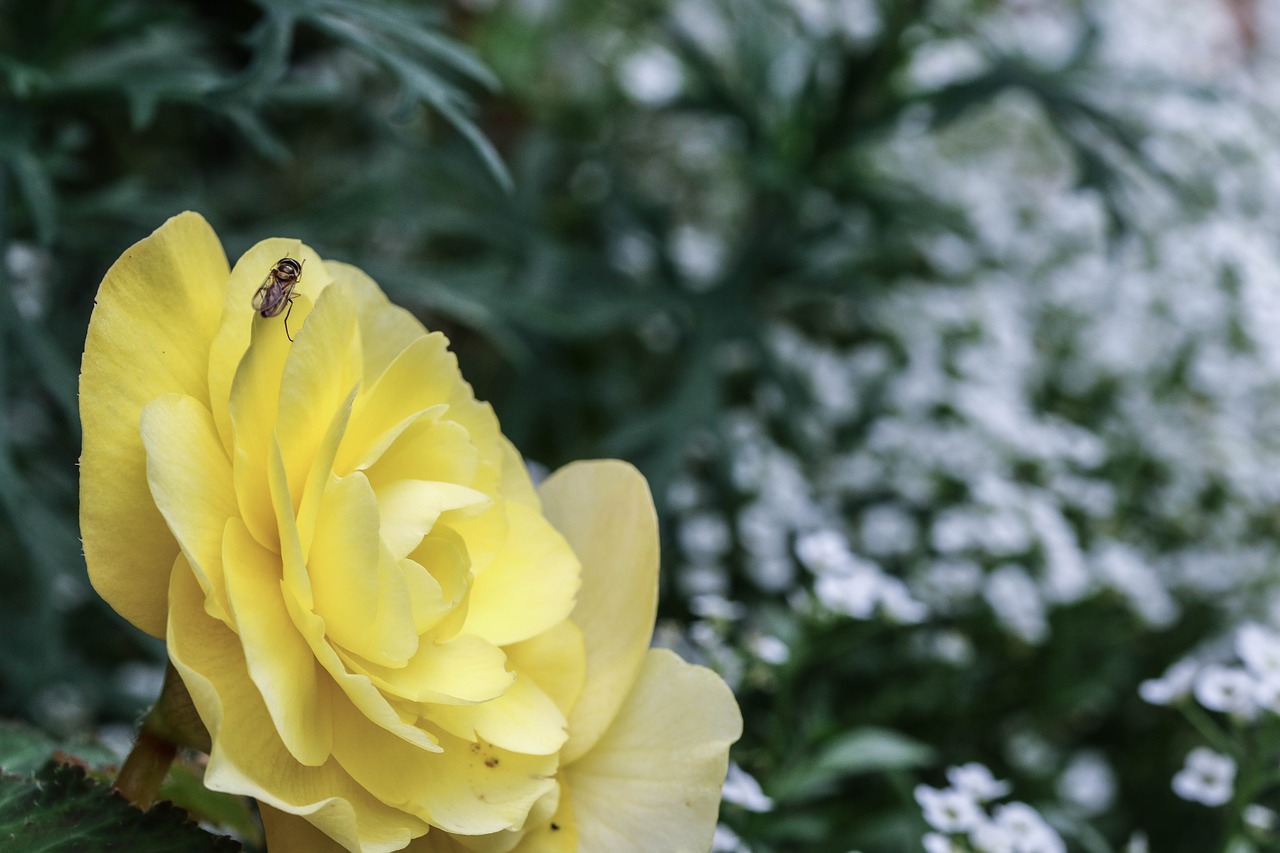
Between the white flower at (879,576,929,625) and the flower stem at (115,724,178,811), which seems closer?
the flower stem at (115,724,178,811)

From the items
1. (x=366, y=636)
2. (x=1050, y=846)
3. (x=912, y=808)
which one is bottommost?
(x=912, y=808)

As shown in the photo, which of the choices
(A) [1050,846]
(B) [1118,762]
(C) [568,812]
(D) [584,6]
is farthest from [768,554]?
(D) [584,6]

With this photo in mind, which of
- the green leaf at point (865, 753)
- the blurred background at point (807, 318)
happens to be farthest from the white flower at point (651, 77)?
the green leaf at point (865, 753)

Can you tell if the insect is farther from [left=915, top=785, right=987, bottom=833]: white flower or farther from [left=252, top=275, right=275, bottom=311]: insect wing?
[left=915, top=785, right=987, bottom=833]: white flower

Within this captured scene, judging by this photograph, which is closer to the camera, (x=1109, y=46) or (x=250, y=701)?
(x=250, y=701)

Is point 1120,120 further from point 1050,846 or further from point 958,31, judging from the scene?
point 1050,846

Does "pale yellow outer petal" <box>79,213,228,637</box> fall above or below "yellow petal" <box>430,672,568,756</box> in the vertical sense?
above

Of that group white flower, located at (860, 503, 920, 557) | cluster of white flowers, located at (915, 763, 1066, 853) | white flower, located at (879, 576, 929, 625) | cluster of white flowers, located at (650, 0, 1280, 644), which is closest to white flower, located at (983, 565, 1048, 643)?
cluster of white flowers, located at (650, 0, 1280, 644)
